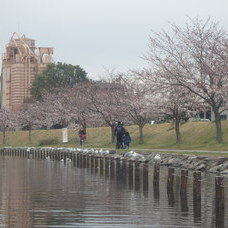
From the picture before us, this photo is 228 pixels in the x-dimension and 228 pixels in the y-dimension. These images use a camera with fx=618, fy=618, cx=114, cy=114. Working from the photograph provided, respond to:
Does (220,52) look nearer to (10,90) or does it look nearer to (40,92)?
(40,92)

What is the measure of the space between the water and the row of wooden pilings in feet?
0.12

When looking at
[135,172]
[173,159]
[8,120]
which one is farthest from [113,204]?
[8,120]

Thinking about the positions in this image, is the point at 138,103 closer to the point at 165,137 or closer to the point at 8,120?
the point at 165,137

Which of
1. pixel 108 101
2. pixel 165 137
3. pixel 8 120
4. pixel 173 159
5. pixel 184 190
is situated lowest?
pixel 184 190

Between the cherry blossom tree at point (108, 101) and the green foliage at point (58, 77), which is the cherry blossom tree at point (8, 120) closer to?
the green foliage at point (58, 77)

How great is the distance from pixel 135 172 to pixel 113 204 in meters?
11.0

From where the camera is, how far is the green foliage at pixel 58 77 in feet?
403

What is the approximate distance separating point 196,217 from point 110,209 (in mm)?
3260

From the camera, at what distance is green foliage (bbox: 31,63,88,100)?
403 ft

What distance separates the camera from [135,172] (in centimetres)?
3325

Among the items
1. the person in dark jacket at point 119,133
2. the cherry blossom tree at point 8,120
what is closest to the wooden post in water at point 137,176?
the person in dark jacket at point 119,133

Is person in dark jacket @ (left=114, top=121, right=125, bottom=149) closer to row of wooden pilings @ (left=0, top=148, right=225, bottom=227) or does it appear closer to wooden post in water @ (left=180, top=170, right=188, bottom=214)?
row of wooden pilings @ (left=0, top=148, right=225, bottom=227)

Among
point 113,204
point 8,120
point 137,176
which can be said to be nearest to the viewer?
point 113,204

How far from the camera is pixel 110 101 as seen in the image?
72562mm
